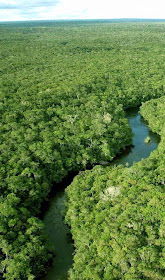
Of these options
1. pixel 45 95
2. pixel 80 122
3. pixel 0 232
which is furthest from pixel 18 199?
pixel 45 95

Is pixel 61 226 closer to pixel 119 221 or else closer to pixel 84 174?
pixel 84 174

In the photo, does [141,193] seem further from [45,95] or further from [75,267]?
[45,95]

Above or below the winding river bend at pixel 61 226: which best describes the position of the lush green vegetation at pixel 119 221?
above

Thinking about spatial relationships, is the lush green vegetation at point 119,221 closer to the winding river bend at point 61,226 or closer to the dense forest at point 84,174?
the dense forest at point 84,174

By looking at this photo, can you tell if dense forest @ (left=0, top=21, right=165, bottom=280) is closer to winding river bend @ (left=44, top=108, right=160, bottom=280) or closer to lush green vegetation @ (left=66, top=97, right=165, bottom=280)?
lush green vegetation @ (left=66, top=97, right=165, bottom=280)

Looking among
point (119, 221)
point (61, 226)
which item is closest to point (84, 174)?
point (61, 226)

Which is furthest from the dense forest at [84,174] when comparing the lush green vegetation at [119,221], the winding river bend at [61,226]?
the winding river bend at [61,226]

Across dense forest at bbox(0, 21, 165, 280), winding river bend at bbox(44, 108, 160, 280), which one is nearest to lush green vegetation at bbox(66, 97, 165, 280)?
dense forest at bbox(0, 21, 165, 280)

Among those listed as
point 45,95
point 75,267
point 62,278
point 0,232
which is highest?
point 45,95
